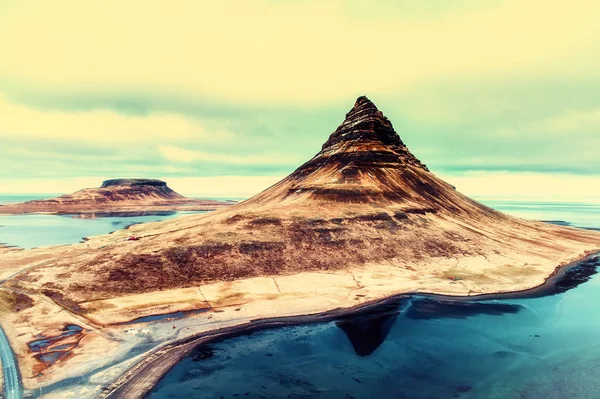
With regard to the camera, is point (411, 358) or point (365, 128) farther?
point (365, 128)

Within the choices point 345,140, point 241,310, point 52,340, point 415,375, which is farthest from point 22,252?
point 345,140

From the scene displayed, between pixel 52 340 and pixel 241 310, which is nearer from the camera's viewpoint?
pixel 52 340

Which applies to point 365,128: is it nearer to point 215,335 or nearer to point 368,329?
point 368,329

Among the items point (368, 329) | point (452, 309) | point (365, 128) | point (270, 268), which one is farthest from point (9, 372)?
point (365, 128)

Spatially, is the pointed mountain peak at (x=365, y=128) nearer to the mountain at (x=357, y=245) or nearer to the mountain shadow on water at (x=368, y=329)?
the mountain at (x=357, y=245)

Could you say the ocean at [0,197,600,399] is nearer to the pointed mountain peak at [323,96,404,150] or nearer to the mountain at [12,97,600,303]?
the mountain at [12,97,600,303]

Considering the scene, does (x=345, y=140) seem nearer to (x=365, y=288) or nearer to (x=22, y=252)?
(x=365, y=288)
